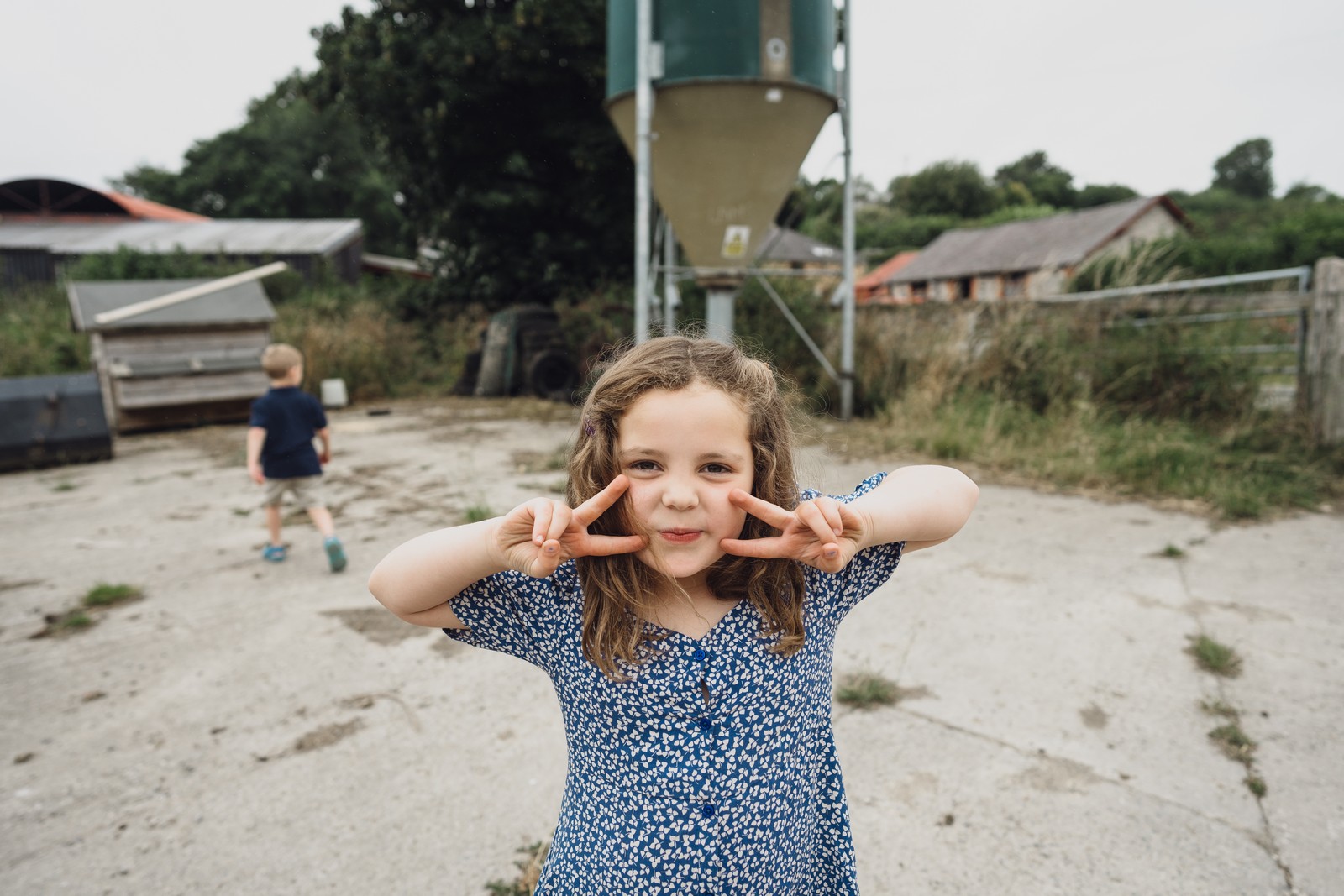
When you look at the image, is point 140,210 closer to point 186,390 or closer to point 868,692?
point 186,390

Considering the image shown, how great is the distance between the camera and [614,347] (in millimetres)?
1377

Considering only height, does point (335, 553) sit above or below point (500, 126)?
below

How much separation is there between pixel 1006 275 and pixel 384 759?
3231cm

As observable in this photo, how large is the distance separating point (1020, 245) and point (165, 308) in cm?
3170

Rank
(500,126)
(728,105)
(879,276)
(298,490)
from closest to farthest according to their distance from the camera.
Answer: (298,490), (728,105), (500,126), (879,276)

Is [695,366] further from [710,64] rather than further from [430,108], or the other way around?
[430,108]

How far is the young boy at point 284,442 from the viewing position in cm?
402

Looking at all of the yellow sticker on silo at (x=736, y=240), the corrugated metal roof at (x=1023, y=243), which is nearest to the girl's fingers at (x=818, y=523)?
the yellow sticker on silo at (x=736, y=240)

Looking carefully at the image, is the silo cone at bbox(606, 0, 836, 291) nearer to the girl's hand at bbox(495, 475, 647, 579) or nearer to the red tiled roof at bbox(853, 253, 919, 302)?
the girl's hand at bbox(495, 475, 647, 579)

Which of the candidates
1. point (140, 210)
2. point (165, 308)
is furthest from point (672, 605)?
point (140, 210)

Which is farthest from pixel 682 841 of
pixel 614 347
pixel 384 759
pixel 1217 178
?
pixel 1217 178

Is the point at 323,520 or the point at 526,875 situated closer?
the point at 526,875

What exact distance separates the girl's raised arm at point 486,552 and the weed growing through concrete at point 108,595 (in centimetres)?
311

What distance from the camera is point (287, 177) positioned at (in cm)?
3547
